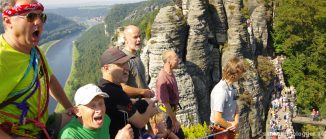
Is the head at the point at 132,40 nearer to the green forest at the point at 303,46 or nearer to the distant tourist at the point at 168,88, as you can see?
the distant tourist at the point at 168,88

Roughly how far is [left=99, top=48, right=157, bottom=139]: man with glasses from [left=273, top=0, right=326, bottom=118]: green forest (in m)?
28.1

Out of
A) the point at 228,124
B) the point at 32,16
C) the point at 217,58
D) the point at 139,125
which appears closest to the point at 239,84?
the point at 217,58

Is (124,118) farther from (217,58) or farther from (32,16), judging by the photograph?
(217,58)

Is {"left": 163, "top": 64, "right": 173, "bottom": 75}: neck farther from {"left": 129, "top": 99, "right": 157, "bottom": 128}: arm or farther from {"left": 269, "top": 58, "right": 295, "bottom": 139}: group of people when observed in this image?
{"left": 269, "top": 58, "right": 295, "bottom": 139}: group of people

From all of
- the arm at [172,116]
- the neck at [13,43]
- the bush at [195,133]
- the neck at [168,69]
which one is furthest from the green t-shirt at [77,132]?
the bush at [195,133]

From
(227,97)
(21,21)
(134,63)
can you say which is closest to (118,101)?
(21,21)

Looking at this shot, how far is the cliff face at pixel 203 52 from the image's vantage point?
17.2 metres

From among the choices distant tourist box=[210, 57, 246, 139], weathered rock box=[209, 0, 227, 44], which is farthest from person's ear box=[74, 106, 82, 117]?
weathered rock box=[209, 0, 227, 44]

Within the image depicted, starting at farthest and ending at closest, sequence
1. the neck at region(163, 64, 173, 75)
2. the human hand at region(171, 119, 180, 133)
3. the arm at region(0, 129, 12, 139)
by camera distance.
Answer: the neck at region(163, 64, 173, 75) → the human hand at region(171, 119, 180, 133) → the arm at region(0, 129, 12, 139)

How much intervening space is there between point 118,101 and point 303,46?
104 feet

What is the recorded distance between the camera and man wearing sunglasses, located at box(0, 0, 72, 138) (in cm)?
259

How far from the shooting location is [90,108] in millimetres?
2957

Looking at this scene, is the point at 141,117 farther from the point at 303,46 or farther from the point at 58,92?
the point at 303,46

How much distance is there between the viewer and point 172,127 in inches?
217
